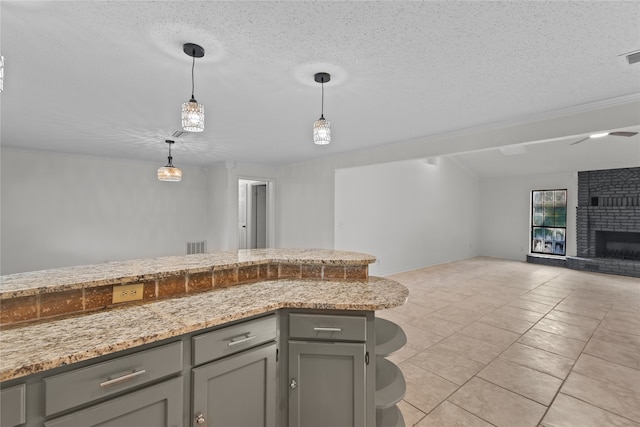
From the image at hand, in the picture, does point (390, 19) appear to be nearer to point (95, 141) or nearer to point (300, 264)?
point (300, 264)

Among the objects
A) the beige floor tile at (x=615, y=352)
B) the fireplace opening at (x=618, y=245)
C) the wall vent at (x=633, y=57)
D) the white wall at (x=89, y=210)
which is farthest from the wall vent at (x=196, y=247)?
the fireplace opening at (x=618, y=245)

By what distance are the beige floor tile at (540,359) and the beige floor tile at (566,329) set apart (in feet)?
2.27

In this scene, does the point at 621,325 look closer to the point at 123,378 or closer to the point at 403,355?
the point at 403,355

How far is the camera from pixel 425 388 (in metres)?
2.47

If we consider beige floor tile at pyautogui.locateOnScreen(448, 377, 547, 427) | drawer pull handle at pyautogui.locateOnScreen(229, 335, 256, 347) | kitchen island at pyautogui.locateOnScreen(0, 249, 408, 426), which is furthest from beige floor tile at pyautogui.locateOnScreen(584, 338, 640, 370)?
drawer pull handle at pyautogui.locateOnScreen(229, 335, 256, 347)

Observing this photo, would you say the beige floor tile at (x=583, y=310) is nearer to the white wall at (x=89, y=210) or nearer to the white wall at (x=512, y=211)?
the white wall at (x=512, y=211)

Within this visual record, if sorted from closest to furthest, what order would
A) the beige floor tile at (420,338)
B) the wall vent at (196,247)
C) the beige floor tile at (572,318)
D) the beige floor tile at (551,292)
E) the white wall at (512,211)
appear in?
the beige floor tile at (420,338) < the beige floor tile at (572,318) < the beige floor tile at (551,292) < the wall vent at (196,247) < the white wall at (512,211)

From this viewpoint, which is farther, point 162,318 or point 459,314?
point 459,314

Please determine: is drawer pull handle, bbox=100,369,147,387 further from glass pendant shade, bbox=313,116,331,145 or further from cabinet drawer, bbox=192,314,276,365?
glass pendant shade, bbox=313,116,331,145

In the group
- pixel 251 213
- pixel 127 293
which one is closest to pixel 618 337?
pixel 127 293

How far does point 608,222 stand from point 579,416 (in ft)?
23.7

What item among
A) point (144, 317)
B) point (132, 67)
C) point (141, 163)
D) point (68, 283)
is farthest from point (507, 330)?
point (141, 163)

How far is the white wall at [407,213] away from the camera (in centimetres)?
574

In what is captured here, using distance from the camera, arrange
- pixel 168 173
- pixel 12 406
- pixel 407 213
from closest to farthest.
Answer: pixel 12 406 → pixel 168 173 → pixel 407 213
